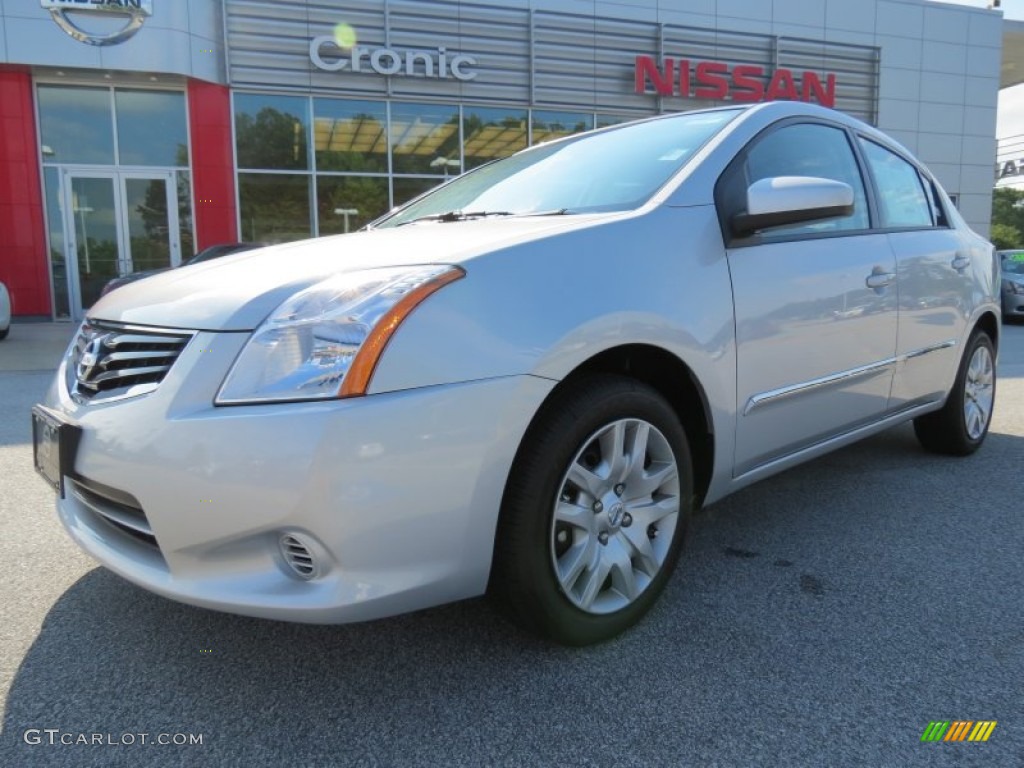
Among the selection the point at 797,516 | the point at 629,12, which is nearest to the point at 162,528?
the point at 797,516

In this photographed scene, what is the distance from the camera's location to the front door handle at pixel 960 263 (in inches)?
140

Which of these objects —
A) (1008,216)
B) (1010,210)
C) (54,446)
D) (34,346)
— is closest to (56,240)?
(34,346)

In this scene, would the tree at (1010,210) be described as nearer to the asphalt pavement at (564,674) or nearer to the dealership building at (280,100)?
the dealership building at (280,100)

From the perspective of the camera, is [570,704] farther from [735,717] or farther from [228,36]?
[228,36]

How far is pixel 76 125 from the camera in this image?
13531 millimetres

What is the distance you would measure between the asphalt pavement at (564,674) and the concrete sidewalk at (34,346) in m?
5.51

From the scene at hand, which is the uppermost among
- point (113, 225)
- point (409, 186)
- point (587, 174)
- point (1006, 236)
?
point (1006, 236)

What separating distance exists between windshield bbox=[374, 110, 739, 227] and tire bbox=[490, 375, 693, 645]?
26.6 inches

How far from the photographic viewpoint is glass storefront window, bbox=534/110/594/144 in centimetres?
1564

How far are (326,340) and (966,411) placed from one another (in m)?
3.55

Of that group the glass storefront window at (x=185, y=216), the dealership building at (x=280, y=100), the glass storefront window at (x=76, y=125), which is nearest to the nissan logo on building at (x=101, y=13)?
the dealership building at (x=280, y=100)

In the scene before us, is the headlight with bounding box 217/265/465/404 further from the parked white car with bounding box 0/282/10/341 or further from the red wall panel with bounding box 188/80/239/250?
the red wall panel with bounding box 188/80/239/250

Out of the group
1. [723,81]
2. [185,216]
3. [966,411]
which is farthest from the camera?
[723,81]
